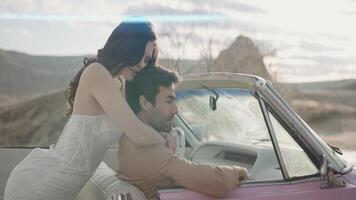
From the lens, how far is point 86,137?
7.38ft

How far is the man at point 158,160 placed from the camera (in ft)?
7.33

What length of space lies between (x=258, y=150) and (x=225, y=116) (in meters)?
0.22

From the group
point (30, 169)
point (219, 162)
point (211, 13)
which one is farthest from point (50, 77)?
point (30, 169)

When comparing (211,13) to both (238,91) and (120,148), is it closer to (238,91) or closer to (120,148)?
(238,91)

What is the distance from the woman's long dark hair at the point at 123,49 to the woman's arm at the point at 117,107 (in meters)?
0.08

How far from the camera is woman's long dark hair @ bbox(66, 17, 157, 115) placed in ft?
7.67

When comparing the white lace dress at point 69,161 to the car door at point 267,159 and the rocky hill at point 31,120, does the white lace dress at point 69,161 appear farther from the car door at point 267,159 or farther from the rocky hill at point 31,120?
the rocky hill at point 31,120

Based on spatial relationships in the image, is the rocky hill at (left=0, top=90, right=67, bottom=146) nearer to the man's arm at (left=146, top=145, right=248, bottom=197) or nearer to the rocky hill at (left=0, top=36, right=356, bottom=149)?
the rocky hill at (left=0, top=36, right=356, bottom=149)

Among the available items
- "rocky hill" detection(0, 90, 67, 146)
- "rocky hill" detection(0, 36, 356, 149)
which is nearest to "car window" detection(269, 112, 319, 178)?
"rocky hill" detection(0, 36, 356, 149)

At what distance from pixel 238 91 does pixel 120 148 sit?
0.63 metres

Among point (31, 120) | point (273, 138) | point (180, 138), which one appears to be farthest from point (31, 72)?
point (273, 138)

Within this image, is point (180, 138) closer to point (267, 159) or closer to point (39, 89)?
point (267, 159)

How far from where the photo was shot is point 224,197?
234cm

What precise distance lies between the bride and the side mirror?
0.74m
